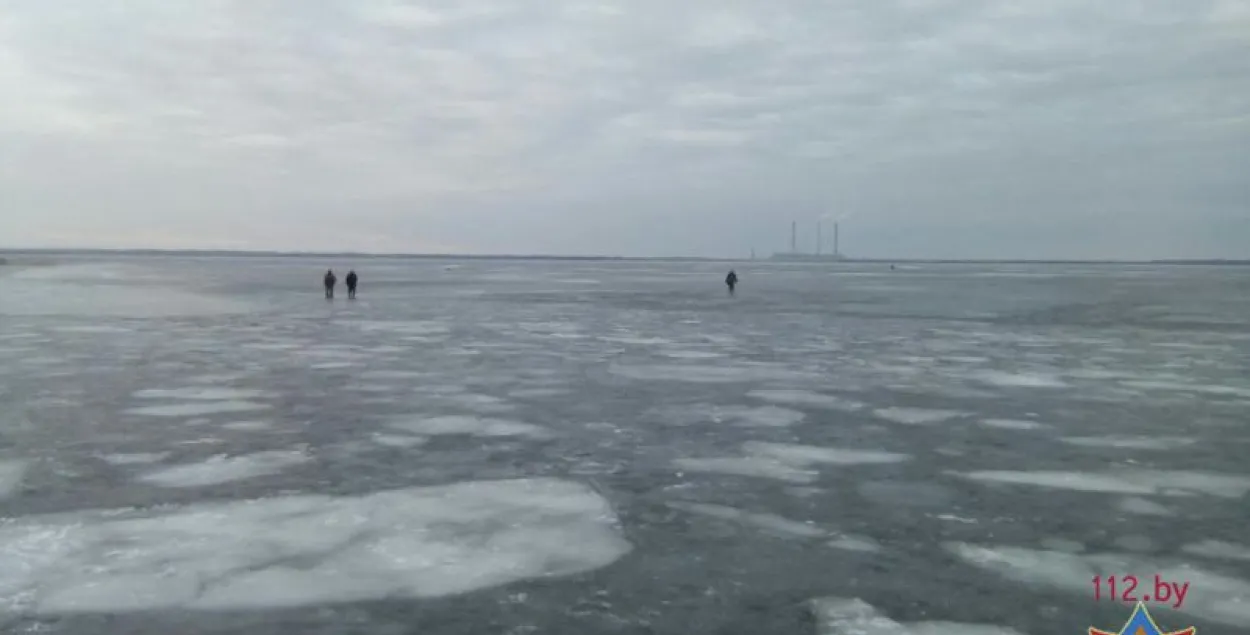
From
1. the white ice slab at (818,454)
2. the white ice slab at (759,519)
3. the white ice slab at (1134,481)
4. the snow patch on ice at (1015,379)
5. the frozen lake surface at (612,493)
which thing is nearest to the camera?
the frozen lake surface at (612,493)

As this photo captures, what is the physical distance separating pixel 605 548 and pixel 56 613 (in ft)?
9.91

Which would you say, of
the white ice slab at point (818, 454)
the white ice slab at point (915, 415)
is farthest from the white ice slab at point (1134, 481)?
the white ice slab at point (915, 415)

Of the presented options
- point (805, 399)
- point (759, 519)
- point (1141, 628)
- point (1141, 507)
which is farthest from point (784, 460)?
point (1141, 628)

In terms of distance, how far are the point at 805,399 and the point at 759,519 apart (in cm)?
563

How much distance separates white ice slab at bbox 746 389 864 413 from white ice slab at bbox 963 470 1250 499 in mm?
3411

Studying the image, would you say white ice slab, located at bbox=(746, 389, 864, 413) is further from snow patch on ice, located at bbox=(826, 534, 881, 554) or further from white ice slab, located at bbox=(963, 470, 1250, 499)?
snow patch on ice, located at bbox=(826, 534, 881, 554)

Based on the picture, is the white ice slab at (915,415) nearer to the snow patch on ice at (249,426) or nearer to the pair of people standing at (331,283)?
the snow patch on ice at (249,426)

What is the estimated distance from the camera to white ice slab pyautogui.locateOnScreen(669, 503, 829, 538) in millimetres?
6426

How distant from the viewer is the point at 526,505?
23.3 ft

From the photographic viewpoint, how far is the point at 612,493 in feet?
24.3

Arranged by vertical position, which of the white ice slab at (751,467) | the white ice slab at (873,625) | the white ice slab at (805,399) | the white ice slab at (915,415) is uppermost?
the white ice slab at (805,399)

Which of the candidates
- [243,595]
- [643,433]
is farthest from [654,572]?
[643,433]

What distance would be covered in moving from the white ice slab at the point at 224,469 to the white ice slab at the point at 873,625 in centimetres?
498

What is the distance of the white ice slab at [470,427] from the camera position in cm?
979
